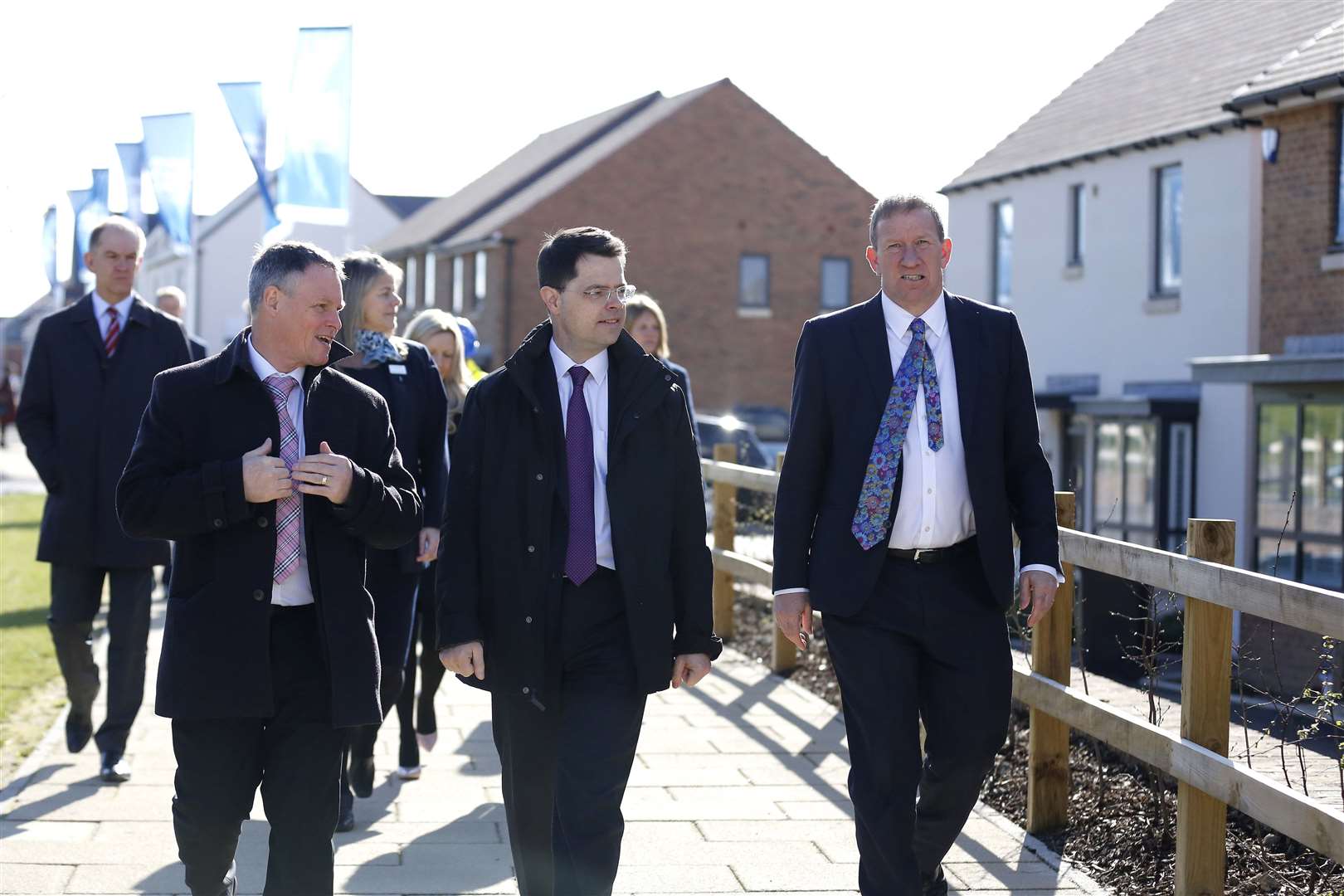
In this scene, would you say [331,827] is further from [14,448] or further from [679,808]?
[14,448]

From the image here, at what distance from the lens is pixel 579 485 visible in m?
4.36

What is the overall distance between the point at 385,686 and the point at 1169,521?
19.1m

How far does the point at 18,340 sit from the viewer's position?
4471 inches

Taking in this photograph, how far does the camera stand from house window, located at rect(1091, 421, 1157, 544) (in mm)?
23484

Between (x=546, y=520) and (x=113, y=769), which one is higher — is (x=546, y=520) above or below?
above

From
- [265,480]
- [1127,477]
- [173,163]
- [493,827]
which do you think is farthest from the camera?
[173,163]

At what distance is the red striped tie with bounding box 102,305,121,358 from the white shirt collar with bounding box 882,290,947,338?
386 centimetres

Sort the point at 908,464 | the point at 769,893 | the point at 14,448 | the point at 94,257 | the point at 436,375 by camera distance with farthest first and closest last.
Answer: the point at 14,448 < the point at 94,257 < the point at 436,375 < the point at 769,893 < the point at 908,464

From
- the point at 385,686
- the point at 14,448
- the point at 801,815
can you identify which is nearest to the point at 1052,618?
the point at 801,815

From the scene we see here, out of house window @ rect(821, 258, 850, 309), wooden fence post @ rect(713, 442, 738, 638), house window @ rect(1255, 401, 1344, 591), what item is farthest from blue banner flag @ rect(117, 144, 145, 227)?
house window @ rect(821, 258, 850, 309)

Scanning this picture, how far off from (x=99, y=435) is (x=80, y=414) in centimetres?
12

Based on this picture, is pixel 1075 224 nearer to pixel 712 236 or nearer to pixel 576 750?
pixel 712 236

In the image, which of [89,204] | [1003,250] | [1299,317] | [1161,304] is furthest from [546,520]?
[89,204]

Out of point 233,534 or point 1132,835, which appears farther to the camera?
point 1132,835
